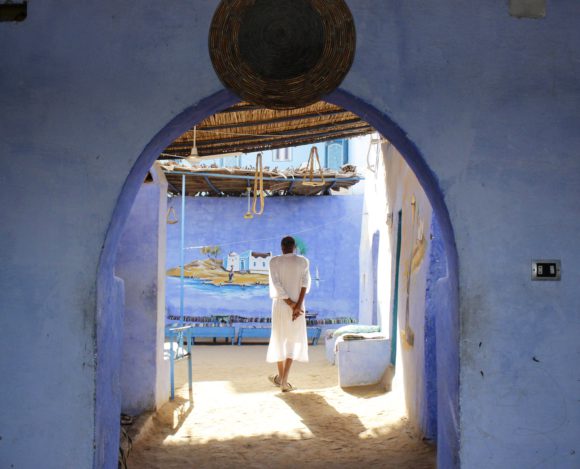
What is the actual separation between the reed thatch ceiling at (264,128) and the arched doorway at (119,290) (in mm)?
1955

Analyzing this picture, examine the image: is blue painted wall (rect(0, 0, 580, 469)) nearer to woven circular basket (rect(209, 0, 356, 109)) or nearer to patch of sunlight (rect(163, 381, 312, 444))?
woven circular basket (rect(209, 0, 356, 109))

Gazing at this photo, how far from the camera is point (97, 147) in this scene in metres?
3.26

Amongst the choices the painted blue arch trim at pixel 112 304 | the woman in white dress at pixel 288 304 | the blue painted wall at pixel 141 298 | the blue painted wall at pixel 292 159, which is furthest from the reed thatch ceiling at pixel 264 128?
the blue painted wall at pixel 292 159

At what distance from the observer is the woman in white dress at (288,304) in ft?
25.1

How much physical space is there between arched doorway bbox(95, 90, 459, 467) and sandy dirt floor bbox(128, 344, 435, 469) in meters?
1.41

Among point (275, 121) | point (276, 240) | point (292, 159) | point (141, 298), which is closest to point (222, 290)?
point (276, 240)

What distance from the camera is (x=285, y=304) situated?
7.72 m

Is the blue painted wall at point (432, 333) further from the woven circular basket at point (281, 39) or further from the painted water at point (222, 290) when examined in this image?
the painted water at point (222, 290)

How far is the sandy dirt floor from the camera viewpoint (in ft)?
16.4

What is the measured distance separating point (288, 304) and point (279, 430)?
6.60ft

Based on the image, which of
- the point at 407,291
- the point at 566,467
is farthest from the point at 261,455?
the point at 566,467

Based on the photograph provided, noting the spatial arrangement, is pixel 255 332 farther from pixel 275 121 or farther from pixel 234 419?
pixel 275 121

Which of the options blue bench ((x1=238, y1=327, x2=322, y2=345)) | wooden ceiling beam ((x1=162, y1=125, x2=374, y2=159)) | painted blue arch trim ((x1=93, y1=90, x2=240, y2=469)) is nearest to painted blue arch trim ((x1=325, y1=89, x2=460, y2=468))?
painted blue arch trim ((x1=93, y1=90, x2=240, y2=469))

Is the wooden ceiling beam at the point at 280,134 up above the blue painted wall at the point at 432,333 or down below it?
above
